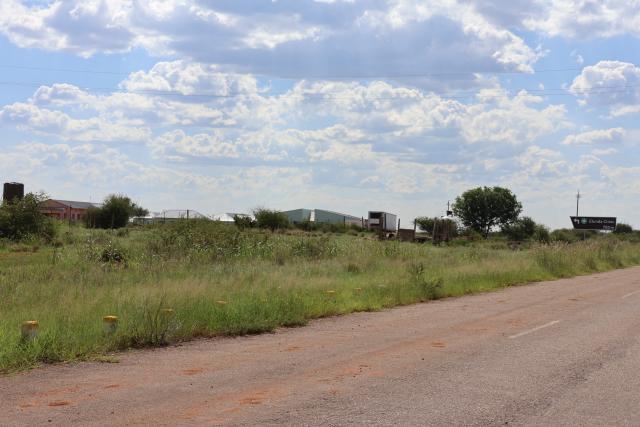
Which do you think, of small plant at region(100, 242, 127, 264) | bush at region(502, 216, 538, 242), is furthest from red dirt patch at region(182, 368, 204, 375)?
bush at region(502, 216, 538, 242)

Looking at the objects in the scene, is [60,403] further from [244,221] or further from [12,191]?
[244,221]

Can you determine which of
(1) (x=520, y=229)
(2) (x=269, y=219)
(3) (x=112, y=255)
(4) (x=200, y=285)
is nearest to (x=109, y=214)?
(2) (x=269, y=219)

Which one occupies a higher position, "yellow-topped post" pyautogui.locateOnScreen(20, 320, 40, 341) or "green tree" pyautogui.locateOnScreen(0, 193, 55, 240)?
"green tree" pyautogui.locateOnScreen(0, 193, 55, 240)

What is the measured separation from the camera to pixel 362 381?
8.70 metres

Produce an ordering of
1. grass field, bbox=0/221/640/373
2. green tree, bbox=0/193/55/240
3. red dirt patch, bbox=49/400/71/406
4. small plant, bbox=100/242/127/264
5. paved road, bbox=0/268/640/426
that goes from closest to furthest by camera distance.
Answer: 1. paved road, bbox=0/268/640/426
2. red dirt patch, bbox=49/400/71/406
3. grass field, bbox=0/221/640/373
4. small plant, bbox=100/242/127/264
5. green tree, bbox=0/193/55/240

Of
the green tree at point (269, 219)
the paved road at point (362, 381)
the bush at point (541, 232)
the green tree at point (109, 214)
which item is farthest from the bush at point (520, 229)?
the paved road at point (362, 381)

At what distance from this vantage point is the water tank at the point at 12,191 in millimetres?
40959

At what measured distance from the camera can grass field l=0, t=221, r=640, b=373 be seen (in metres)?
11.5

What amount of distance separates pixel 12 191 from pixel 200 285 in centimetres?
2953

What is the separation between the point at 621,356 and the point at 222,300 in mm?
7993

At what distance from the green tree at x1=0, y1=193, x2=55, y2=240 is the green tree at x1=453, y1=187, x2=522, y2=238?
90.3 m

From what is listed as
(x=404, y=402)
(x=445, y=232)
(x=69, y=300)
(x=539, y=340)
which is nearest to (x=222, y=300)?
(x=69, y=300)

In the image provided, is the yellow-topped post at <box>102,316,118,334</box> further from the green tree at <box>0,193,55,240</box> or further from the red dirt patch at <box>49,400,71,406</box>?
the green tree at <box>0,193,55,240</box>

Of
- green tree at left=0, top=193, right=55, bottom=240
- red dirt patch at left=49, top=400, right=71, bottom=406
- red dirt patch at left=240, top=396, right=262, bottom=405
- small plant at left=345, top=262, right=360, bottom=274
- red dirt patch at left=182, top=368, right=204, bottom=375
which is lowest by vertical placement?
red dirt patch at left=49, top=400, right=71, bottom=406
